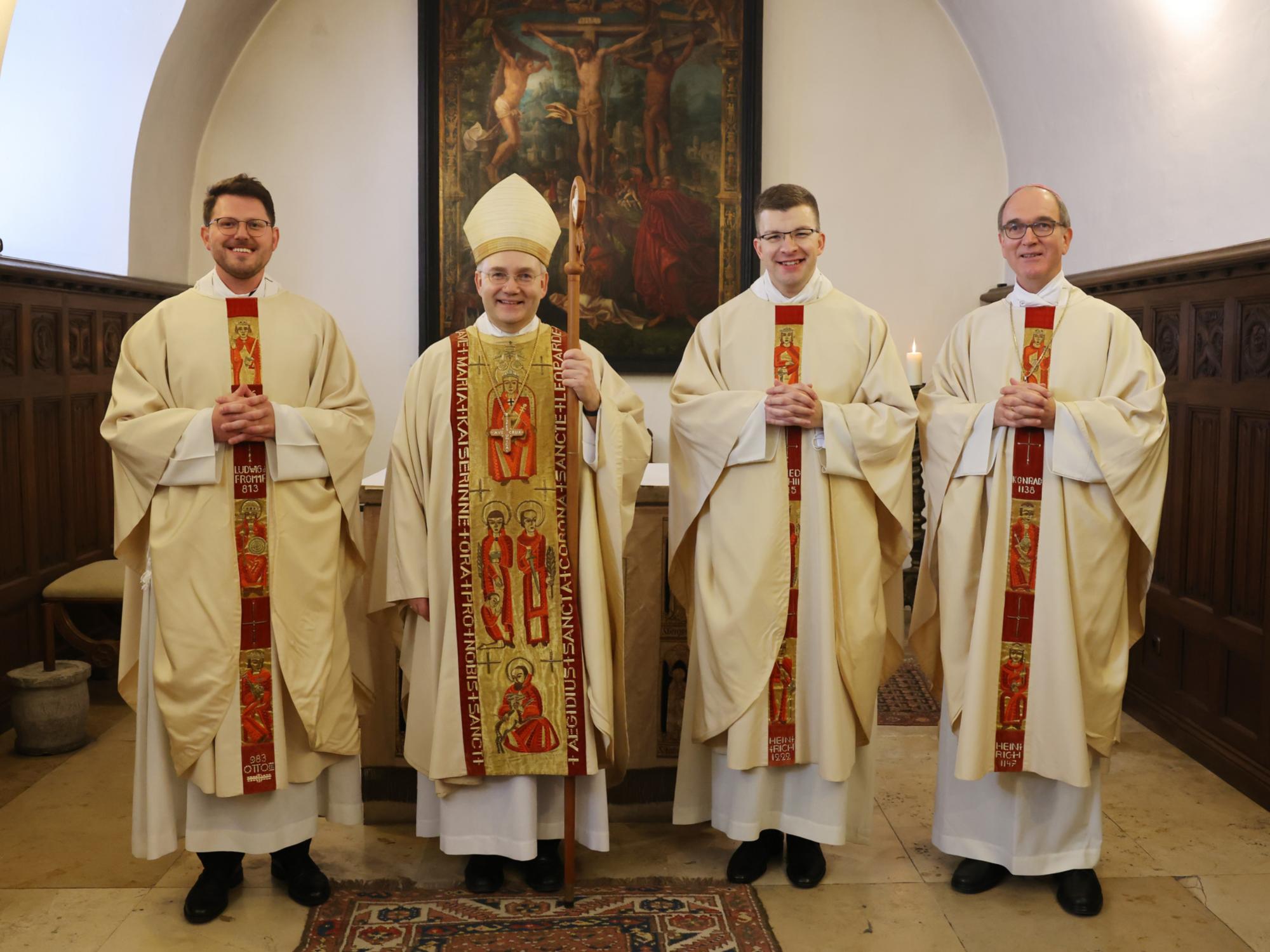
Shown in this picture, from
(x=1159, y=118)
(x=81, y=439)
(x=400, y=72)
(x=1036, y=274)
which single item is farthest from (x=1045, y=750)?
(x=400, y=72)

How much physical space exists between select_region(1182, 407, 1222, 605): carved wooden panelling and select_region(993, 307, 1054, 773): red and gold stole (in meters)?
1.73

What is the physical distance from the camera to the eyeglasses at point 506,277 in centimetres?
332

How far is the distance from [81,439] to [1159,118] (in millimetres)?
5126

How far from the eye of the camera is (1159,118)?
516cm

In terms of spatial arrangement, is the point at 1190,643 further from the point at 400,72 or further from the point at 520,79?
the point at 400,72

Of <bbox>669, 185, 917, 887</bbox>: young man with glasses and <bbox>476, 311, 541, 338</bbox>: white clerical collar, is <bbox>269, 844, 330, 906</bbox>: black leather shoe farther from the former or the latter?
<bbox>476, 311, 541, 338</bbox>: white clerical collar


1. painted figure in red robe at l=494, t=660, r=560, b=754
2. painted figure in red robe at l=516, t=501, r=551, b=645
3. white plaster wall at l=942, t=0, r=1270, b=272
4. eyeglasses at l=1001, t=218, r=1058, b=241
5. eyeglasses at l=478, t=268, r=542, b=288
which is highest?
white plaster wall at l=942, t=0, r=1270, b=272

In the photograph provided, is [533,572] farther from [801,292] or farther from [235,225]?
[235,225]

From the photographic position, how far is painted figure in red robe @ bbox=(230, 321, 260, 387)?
3.37 metres

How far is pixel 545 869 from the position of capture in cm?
354

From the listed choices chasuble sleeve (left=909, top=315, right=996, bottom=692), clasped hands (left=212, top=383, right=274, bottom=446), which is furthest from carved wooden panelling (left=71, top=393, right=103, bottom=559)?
chasuble sleeve (left=909, top=315, right=996, bottom=692)

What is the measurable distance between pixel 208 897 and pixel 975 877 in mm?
2207

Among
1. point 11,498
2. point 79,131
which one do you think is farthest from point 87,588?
point 79,131

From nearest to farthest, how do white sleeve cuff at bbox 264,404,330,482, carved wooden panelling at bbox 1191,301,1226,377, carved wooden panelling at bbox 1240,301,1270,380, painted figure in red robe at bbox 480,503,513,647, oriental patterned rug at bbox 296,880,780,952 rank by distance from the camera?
1. oriental patterned rug at bbox 296,880,780,952
2. white sleeve cuff at bbox 264,404,330,482
3. painted figure in red robe at bbox 480,503,513,647
4. carved wooden panelling at bbox 1240,301,1270,380
5. carved wooden panelling at bbox 1191,301,1226,377
